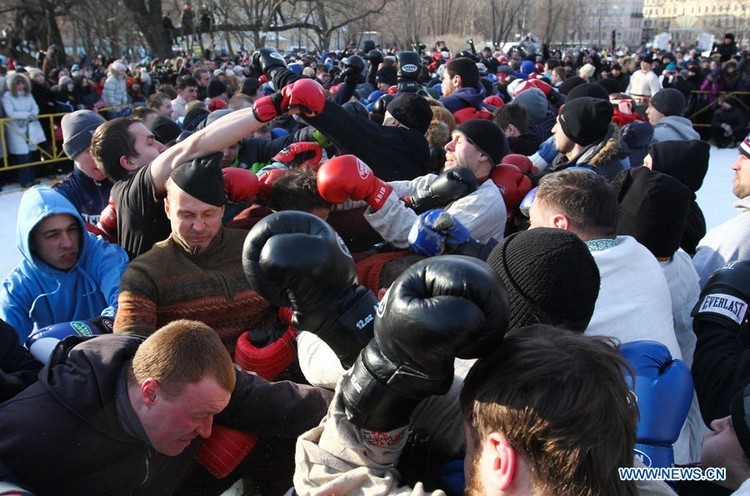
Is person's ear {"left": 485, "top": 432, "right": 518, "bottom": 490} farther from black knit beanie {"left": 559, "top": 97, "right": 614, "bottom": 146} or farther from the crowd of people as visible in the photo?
black knit beanie {"left": 559, "top": 97, "right": 614, "bottom": 146}

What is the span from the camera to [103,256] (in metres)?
2.89

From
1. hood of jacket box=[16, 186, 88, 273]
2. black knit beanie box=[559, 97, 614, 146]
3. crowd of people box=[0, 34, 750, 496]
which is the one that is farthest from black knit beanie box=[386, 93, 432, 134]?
hood of jacket box=[16, 186, 88, 273]

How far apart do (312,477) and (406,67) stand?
596 centimetres

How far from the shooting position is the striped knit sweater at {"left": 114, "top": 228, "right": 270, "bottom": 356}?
2385 millimetres

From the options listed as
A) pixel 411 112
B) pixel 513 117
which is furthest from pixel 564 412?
pixel 513 117

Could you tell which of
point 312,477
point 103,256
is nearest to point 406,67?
point 103,256

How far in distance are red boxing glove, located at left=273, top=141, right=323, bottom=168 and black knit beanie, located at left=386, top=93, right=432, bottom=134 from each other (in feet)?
2.69

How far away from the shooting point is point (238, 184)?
289cm

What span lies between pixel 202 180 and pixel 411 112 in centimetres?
217

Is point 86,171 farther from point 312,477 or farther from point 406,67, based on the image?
point 406,67

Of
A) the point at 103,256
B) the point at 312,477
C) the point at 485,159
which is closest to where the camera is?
the point at 312,477

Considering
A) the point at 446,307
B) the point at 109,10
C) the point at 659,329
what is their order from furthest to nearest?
the point at 109,10 → the point at 659,329 → the point at 446,307

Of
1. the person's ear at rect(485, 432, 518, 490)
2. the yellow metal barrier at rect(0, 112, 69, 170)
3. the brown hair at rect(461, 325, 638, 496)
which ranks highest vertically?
the brown hair at rect(461, 325, 638, 496)

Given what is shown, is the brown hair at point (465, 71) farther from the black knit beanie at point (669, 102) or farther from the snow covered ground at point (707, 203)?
the snow covered ground at point (707, 203)
